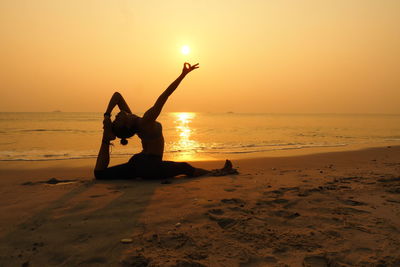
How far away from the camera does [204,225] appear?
10.6 ft

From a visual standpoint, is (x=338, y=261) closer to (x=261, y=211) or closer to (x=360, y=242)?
(x=360, y=242)

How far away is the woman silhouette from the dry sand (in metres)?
0.66

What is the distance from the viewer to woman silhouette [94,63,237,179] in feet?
16.9

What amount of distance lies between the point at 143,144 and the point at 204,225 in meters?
2.73

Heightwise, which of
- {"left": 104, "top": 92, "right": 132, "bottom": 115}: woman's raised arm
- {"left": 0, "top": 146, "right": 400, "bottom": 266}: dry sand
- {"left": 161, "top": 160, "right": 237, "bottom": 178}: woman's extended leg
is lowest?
{"left": 0, "top": 146, "right": 400, "bottom": 266}: dry sand

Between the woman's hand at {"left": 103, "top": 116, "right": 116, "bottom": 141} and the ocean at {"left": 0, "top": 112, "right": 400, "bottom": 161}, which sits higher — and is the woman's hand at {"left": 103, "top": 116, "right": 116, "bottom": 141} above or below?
above

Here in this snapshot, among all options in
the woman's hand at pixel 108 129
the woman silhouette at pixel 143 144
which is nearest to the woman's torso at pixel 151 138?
the woman silhouette at pixel 143 144

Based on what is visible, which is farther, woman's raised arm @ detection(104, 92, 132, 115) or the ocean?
the ocean

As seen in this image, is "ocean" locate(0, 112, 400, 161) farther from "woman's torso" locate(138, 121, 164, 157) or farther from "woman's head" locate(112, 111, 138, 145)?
"woman's head" locate(112, 111, 138, 145)

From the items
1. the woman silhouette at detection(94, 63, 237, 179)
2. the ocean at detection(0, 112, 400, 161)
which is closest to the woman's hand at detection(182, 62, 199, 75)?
the woman silhouette at detection(94, 63, 237, 179)

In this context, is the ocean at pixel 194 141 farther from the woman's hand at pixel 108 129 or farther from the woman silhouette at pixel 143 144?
the woman's hand at pixel 108 129

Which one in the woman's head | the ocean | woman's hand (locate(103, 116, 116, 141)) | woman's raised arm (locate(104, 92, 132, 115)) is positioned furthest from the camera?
the ocean

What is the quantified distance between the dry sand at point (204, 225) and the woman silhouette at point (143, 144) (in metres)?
0.66

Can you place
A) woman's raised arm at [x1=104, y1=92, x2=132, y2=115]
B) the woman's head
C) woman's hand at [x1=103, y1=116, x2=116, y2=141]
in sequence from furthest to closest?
woman's raised arm at [x1=104, y1=92, x2=132, y2=115], woman's hand at [x1=103, y1=116, x2=116, y2=141], the woman's head
